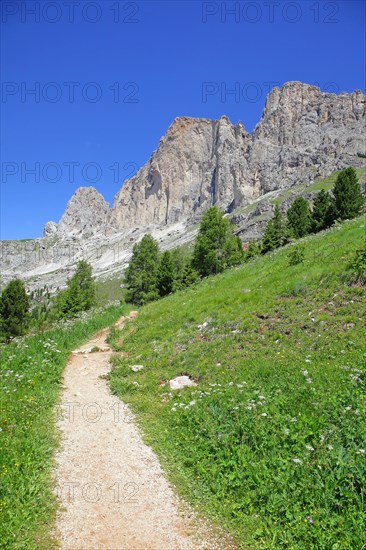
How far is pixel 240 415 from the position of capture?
9641 mm

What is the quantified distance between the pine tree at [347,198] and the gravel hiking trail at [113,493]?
173 ft

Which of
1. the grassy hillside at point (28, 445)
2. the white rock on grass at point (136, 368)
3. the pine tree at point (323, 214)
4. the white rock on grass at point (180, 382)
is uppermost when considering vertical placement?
the pine tree at point (323, 214)

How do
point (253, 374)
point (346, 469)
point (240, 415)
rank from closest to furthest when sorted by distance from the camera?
point (346, 469) < point (240, 415) < point (253, 374)

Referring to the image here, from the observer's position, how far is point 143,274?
5059 centimetres

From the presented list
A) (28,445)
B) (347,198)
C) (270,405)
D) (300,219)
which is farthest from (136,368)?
(300,219)

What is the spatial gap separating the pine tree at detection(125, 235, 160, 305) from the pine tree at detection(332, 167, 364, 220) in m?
29.5

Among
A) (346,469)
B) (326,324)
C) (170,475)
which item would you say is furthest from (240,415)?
(326,324)

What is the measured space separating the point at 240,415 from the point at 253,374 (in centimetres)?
291

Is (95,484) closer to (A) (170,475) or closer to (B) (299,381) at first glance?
(A) (170,475)

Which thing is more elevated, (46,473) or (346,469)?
(46,473)

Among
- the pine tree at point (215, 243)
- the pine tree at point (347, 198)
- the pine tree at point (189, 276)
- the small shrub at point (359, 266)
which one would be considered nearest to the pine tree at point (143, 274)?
the pine tree at point (189, 276)

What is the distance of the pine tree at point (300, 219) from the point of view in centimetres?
6594

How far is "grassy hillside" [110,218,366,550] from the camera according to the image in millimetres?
6715

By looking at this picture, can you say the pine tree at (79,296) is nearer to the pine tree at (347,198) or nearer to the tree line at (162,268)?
the tree line at (162,268)
